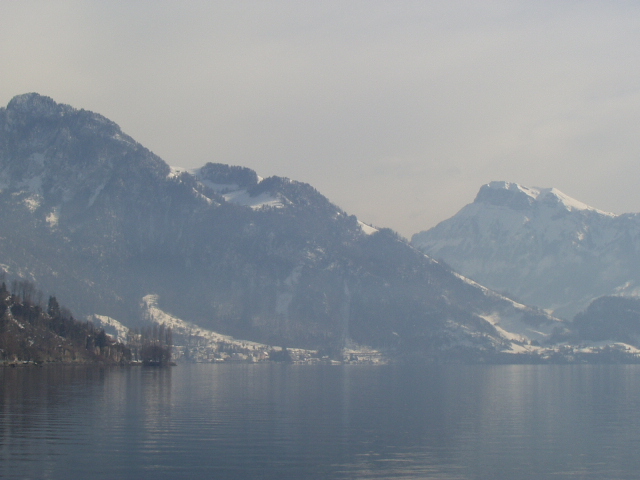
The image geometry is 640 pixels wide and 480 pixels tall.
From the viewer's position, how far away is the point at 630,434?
5118 inches

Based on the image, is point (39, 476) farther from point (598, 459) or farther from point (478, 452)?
point (598, 459)

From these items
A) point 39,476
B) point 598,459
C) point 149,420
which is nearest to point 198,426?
point 149,420

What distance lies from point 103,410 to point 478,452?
2589 inches

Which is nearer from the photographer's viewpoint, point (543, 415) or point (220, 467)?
point (220, 467)

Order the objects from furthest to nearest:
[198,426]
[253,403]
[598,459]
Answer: [253,403] → [198,426] → [598,459]

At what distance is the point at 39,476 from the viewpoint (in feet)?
284

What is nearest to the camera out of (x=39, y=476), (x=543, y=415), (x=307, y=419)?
(x=39, y=476)

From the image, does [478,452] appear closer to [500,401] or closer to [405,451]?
[405,451]

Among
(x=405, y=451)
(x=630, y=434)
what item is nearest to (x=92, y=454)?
(x=405, y=451)

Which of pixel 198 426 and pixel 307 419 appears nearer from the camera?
pixel 198 426

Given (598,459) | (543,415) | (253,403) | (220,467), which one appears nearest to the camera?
(220,467)

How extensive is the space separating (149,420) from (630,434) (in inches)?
2912

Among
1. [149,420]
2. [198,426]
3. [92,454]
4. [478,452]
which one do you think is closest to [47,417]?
[149,420]

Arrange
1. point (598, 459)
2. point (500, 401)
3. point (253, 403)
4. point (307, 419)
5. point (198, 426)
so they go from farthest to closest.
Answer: point (500, 401) < point (253, 403) < point (307, 419) < point (198, 426) < point (598, 459)
